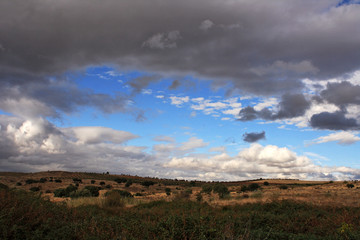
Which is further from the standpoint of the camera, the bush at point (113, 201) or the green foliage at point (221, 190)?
the green foliage at point (221, 190)

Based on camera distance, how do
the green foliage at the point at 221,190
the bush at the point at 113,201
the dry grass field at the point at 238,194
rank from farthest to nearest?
1. the green foliage at the point at 221,190
2. the dry grass field at the point at 238,194
3. the bush at the point at 113,201

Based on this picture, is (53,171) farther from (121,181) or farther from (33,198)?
(33,198)

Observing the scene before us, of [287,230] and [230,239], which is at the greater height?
[230,239]

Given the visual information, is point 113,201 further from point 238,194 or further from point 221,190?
point 238,194

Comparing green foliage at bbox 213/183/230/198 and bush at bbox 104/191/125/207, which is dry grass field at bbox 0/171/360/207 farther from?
bush at bbox 104/191/125/207

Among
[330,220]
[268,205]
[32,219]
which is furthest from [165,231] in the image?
[268,205]

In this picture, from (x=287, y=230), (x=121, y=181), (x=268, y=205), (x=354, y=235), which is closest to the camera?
(x=354, y=235)

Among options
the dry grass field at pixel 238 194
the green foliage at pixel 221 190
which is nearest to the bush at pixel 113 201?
the dry grass field at pixel 238 194

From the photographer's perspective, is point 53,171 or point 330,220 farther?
point 53,171

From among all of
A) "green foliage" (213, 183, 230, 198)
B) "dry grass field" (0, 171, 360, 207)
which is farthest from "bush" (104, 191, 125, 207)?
"green foliage" (213, 183, 230, 198)

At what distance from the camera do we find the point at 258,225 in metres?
15.3

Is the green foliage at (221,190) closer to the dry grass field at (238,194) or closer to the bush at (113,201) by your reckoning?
the dry grass field at (238,194)

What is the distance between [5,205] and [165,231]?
5.67m

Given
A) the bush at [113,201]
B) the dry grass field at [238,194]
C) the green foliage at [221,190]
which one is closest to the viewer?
the bush at [113,201]
